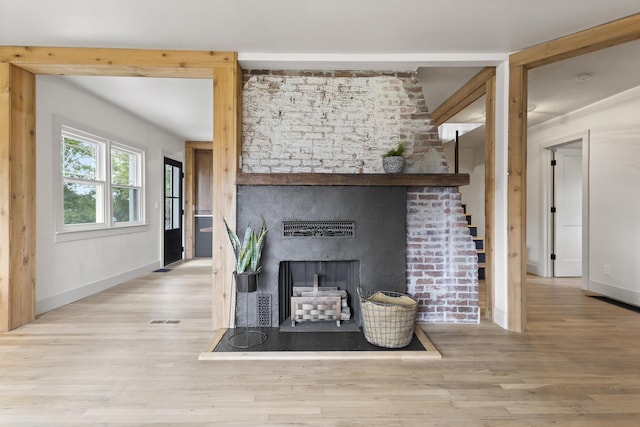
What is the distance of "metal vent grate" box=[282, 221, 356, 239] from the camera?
278 centimetres

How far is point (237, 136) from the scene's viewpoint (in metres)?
2.76

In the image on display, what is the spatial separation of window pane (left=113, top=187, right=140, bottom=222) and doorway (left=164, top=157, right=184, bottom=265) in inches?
30.9

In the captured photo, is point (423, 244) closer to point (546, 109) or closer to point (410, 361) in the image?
point (410, 361)

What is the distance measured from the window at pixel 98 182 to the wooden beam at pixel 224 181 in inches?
77.2

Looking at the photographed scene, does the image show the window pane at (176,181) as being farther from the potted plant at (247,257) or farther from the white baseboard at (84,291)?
the potted plant at (247,257)

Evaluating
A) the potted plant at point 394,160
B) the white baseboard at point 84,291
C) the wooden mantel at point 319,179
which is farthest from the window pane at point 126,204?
the potted plant at point 394,160

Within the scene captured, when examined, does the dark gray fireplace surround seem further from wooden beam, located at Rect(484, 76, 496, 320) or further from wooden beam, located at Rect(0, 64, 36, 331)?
wooden beam, located at Rect(0, 64, 36, 331)

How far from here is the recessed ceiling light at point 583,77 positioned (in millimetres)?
3172

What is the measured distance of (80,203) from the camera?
3.85 m

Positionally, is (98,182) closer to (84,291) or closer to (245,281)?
(84,291)

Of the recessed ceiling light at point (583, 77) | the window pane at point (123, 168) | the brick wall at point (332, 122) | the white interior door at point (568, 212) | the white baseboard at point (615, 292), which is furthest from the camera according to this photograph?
the white interior door at point (568, 212)

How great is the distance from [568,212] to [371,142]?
3915mm

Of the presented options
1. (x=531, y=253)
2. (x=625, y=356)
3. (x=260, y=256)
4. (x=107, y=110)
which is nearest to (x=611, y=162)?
(x=531, y=253)

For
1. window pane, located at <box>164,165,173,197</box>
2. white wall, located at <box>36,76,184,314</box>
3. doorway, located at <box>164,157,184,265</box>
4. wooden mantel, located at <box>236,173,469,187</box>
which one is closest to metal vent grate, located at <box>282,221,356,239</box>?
wooden mantel, located at <box>236,173,469,187</box>
